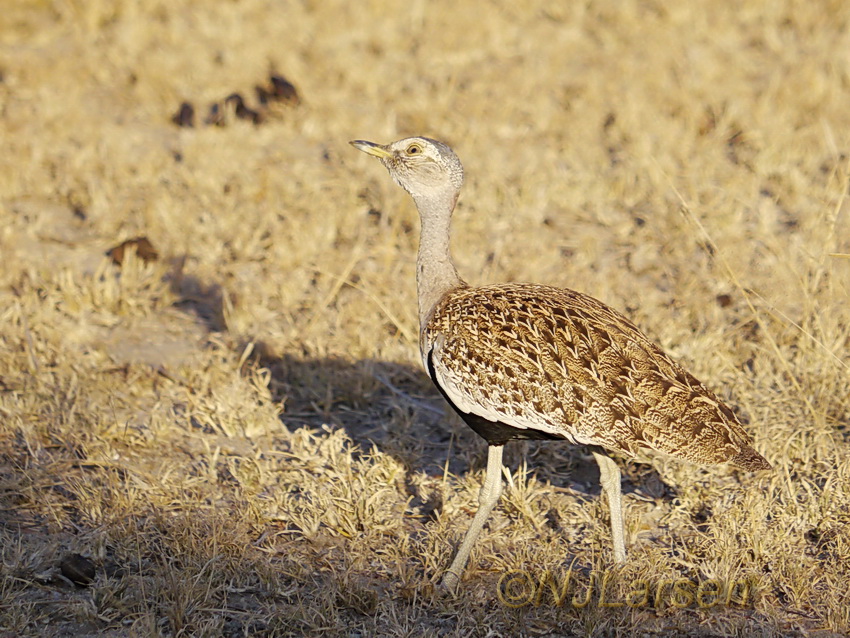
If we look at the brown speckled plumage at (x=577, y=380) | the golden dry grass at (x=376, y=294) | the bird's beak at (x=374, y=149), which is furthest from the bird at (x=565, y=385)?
the bird's beak at (x=374, y=149)

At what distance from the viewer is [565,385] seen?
12.3 feet

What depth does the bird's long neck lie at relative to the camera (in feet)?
14.1

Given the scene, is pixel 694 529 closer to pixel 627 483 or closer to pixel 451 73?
pixel 627 483

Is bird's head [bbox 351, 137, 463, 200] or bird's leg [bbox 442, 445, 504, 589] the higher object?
bird's head [bbox 351, 137, 463, 200]

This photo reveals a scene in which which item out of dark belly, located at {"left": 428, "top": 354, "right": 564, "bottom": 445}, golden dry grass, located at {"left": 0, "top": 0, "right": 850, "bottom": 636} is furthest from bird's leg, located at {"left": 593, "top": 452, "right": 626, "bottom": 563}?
dark belly, located at {"left": 428, "top": 354, "right": 564, "bottom": 445}

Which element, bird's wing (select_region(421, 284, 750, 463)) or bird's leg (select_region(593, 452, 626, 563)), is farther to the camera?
bird's leg (select_region(593, 452, 626, 563))

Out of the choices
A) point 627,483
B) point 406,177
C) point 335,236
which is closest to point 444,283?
point 406,177

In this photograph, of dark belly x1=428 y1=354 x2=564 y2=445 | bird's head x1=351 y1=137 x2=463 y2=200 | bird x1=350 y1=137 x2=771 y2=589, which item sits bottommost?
dark belly x1=428 y1=354 x2=564 y2=445

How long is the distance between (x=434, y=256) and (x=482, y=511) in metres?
1.08

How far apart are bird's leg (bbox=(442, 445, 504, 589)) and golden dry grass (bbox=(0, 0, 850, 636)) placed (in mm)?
87

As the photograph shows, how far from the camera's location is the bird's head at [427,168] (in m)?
4.36

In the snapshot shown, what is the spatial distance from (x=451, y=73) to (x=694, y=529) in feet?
18.8

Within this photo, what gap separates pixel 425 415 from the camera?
5.19 m

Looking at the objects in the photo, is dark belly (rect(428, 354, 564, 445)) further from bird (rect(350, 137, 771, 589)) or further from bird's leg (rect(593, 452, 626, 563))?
bird's leg (rect(593, 452, 626, 563))
